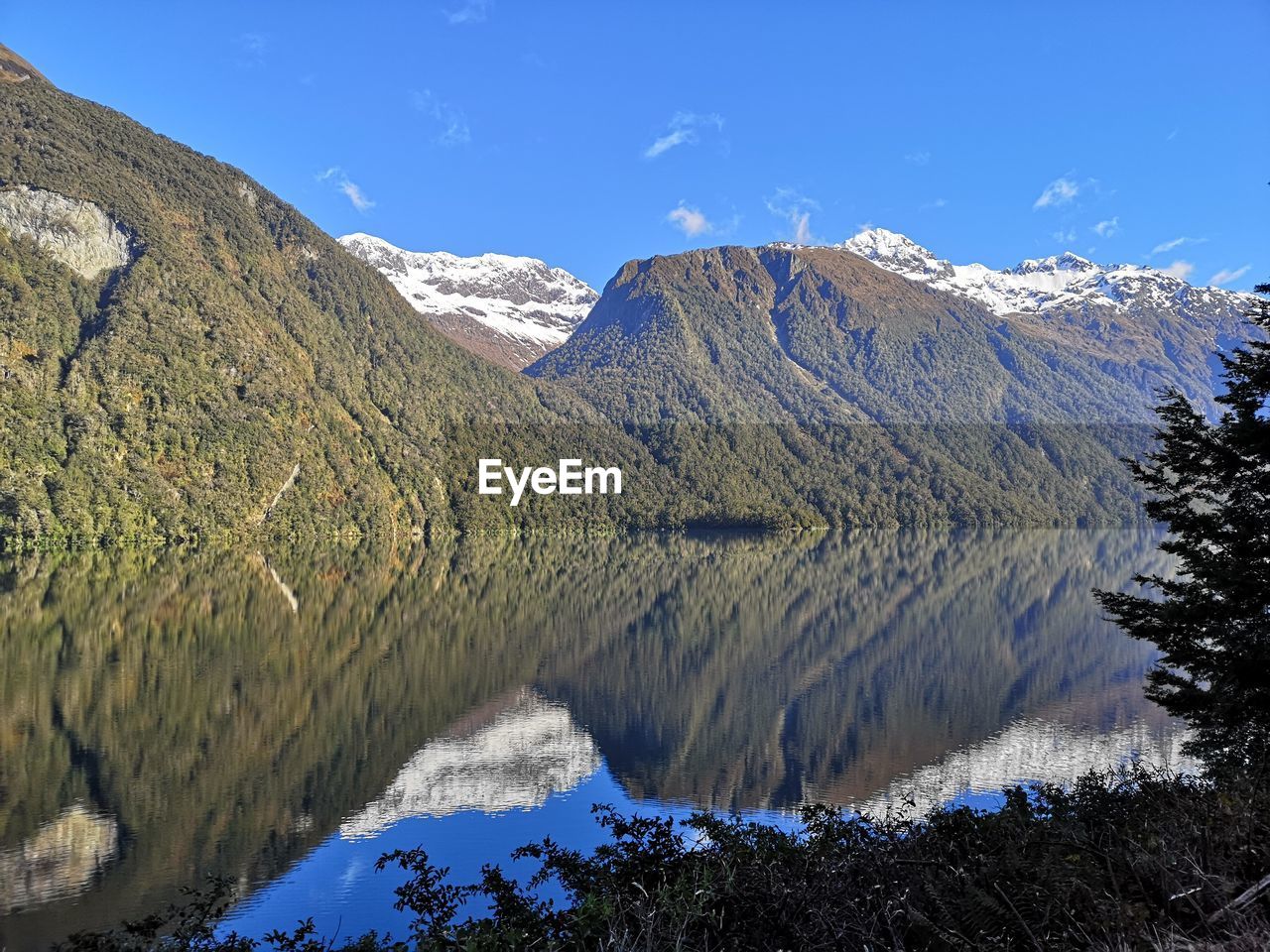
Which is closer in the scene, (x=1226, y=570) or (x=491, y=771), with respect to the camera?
(x=1226, y=570)

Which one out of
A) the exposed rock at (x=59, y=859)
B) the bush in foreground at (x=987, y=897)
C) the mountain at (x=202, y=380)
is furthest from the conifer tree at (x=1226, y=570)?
the mountain at (x=202, y=380)

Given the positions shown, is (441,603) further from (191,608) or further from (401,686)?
(401,686)

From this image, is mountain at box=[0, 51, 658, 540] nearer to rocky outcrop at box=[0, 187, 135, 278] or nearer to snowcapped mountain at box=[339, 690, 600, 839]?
rocky outcrop at box=[0, 187, 135, 278]

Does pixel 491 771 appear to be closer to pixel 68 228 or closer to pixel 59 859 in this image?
pixel 59 859

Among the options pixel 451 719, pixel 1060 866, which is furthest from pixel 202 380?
pixel 1060 866

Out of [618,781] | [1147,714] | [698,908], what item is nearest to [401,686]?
[618,781]

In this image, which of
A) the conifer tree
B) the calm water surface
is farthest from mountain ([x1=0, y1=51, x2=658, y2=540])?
the conifer tree

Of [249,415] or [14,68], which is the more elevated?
[14,68]
